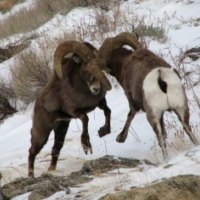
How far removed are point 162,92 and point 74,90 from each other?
190cm

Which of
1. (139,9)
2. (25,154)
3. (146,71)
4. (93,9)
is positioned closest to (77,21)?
(93,9)

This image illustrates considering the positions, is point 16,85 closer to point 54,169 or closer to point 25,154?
point 25,154

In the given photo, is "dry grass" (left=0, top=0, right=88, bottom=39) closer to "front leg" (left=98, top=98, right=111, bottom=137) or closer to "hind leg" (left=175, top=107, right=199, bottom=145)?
"front leg" (left=98, top=98, right=111, bottom=137)

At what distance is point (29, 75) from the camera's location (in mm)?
14086

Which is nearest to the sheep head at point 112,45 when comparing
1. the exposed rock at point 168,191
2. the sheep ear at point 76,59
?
the sheep ear at point 76,59

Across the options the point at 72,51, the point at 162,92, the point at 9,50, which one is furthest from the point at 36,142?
the point at 9,50

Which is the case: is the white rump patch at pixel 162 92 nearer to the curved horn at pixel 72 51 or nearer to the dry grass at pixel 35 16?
the curved horn at pixel 72 51

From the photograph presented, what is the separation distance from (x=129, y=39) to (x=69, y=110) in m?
1.17

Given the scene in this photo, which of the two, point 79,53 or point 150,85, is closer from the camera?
point 150,85

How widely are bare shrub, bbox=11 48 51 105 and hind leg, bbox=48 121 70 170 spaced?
466cm

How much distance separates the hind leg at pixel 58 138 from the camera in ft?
29.8

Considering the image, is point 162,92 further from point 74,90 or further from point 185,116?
point 74,90

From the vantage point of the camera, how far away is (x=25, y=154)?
10539mm

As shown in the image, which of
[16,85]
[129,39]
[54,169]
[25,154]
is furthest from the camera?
[16,85]
